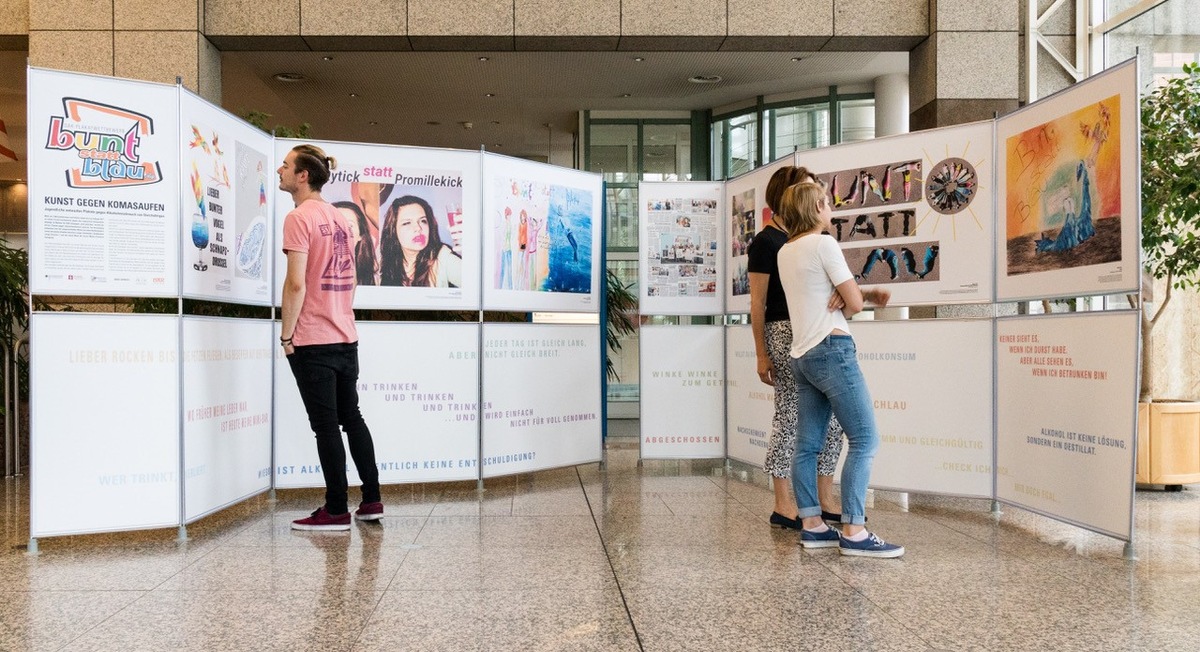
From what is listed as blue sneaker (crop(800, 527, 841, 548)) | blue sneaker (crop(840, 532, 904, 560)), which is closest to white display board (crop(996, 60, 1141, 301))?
blue sneaker (crop(840, 532, 904, 560))

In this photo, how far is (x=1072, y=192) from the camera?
423 cm

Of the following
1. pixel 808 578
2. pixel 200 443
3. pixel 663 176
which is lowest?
pixel 808 578

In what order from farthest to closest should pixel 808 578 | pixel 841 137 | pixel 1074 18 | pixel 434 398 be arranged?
1. pixel 841 137
2. pixel 1074 18
3. pixel 434 398
4. pixel 808 578

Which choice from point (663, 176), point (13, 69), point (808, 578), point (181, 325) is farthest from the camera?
point (663, 176)

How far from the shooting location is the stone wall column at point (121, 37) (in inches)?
290

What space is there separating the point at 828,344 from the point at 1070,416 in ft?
4.01

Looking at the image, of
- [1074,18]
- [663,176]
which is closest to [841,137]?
[663,176]

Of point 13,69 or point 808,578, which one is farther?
point 13,69

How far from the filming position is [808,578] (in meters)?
3.57

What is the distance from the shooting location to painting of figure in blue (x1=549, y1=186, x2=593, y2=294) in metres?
6.23

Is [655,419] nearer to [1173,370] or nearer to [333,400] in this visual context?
[333,400]

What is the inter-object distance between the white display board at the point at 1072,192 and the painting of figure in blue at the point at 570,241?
2625 mm

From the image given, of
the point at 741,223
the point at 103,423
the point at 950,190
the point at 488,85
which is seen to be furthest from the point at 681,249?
the point at 488,85

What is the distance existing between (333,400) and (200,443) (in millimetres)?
624
